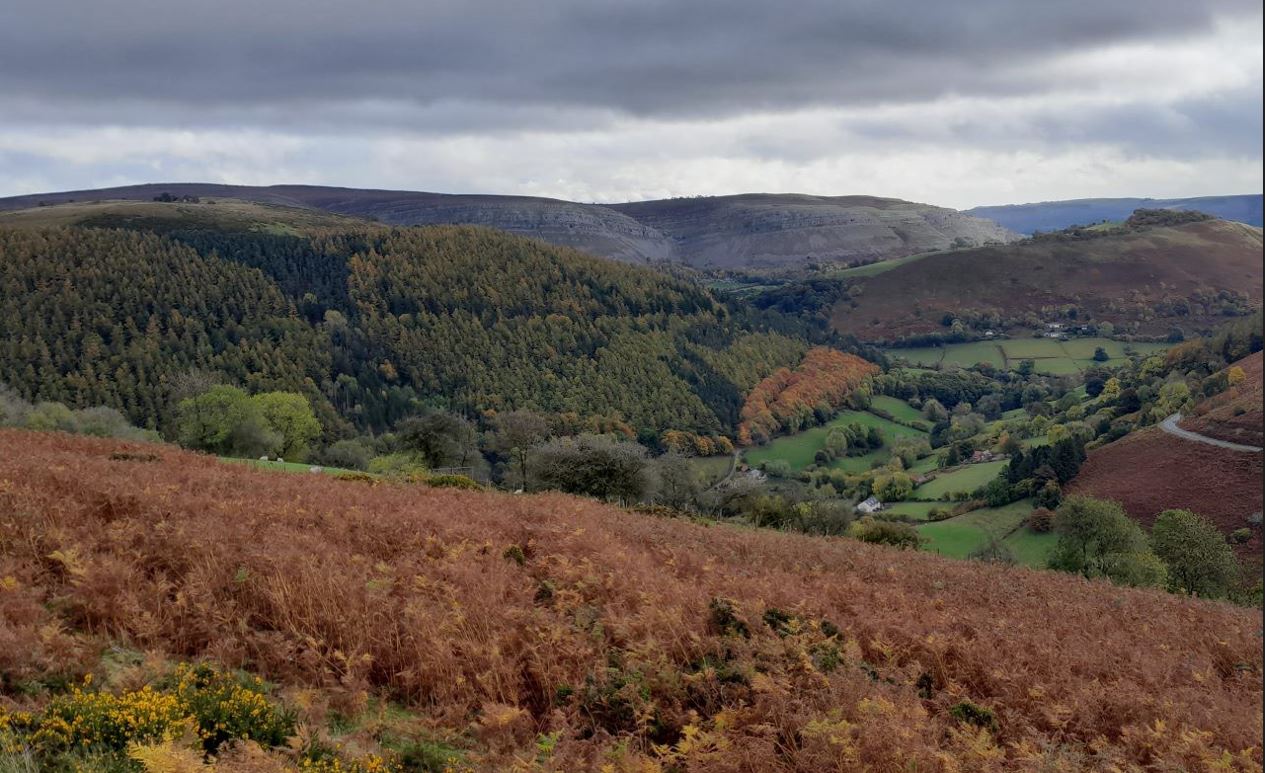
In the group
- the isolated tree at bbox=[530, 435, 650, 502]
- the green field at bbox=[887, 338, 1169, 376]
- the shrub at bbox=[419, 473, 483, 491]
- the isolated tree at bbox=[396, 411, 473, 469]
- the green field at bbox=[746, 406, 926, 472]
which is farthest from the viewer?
the green field at bbox=[887, 338, 1169, 376]

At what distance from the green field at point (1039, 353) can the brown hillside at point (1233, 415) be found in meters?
80.9

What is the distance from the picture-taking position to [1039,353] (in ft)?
585

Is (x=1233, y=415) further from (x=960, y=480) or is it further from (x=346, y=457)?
(x=346, y=457)

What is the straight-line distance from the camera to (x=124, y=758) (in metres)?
5.98

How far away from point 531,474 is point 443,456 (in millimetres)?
13088

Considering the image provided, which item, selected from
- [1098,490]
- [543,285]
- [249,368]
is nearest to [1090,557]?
[1098,490]

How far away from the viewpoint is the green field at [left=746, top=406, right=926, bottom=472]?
11731 cm

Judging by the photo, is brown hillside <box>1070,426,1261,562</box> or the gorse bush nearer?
the gorse bush

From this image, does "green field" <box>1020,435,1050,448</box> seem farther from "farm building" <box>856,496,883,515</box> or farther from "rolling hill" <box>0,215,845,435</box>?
"rolling hill" <box>0,215,845,435</box>

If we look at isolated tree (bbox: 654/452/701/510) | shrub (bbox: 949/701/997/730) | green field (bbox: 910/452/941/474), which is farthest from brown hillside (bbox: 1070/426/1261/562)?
shrub (bbox: 949/701/997/730)

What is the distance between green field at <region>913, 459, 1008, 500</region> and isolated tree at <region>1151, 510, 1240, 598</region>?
1748 inches

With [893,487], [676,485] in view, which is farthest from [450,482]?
[893,487]

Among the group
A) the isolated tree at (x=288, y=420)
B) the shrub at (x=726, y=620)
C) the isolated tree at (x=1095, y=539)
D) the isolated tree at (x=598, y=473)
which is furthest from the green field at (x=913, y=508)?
the shrub at (x=726, y=620)

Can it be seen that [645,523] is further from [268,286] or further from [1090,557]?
[268,286]
